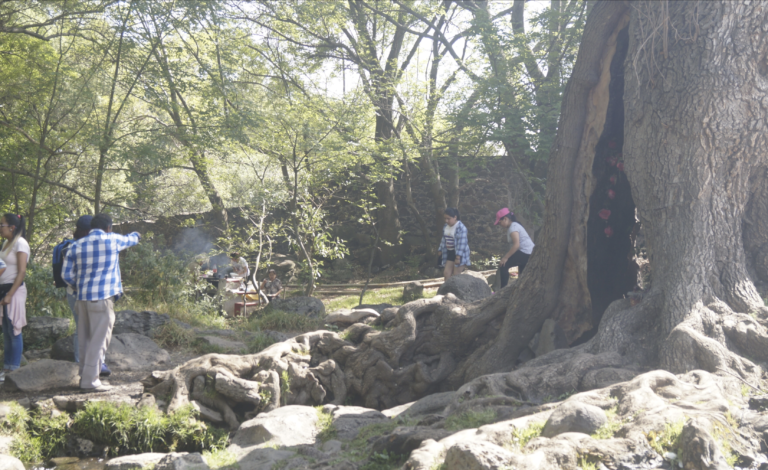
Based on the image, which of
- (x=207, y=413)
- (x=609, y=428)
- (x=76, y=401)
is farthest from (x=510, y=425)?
(x=76, y=401)

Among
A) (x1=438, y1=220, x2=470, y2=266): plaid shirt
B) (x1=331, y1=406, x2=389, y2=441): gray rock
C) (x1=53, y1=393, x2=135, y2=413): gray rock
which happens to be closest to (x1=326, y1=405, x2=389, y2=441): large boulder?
(x1=331, y1=406, x2=389, y2=441): gray rock

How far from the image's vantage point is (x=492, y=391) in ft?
14.7

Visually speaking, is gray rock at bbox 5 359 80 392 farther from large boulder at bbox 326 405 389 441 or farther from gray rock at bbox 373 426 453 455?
gray rock at bbox 373 426 453 455

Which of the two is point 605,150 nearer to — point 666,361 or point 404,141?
point 666,361

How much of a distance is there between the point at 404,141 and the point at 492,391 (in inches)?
366

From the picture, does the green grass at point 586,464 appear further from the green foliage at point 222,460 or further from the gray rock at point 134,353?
the gray rock at point 134,353

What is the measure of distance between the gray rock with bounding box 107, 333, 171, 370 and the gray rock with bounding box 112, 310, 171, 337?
513 millimetres

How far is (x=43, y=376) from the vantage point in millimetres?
5934

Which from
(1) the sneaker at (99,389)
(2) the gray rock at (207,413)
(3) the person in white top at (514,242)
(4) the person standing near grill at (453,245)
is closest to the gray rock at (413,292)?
(4) the person standing near grill at (453,245)

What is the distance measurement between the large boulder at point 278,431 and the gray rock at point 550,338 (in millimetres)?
2470

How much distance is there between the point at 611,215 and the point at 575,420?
336 cm

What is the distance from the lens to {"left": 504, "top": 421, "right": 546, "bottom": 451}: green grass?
328 centimetres

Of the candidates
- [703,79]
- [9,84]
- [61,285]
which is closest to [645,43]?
[703,79]

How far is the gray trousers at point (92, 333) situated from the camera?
570cm
